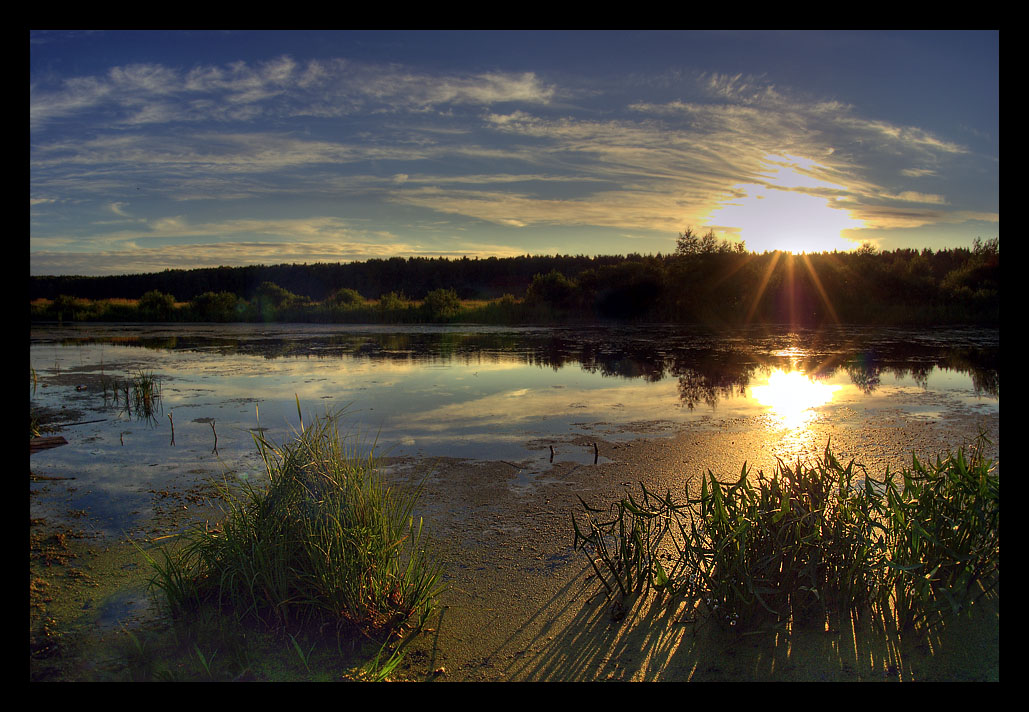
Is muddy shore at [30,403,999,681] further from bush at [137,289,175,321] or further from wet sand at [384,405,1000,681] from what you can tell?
bush at [137,289,175,321]

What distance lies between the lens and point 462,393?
7824 mm

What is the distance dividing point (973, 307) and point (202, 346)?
69.4 feet

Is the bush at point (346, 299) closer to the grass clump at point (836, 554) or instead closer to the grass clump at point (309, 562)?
the grass clump at point (309, 562)

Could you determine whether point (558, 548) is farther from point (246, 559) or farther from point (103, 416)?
point (103, 416)

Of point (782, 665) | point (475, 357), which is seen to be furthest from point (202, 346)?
point (782, 665)

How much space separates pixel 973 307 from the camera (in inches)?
741

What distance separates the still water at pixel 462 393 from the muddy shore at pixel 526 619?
0.63 metres

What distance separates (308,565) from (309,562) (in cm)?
1

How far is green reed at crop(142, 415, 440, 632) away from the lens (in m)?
2.48

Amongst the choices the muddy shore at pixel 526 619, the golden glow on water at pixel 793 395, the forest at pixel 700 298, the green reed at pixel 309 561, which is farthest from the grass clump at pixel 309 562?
the forest at pixel 700 298

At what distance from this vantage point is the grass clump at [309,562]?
8.13ft
